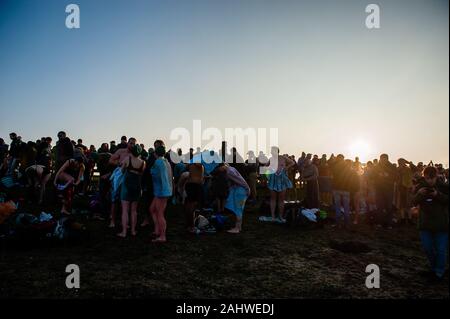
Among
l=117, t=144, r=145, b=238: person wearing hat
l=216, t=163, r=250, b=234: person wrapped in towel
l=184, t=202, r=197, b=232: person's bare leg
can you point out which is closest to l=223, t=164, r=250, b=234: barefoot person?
l=216, t=163, r=250, b=234: person wrapped in towel

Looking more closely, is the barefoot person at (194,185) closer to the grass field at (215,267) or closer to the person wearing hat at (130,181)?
the grass field at (215,267)

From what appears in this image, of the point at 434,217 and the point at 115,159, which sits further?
the point at 115,159

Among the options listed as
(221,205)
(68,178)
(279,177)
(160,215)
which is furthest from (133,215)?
(279,177)

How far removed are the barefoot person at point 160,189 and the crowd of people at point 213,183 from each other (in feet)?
0.07

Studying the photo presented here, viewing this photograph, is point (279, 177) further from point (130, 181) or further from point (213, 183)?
point (130, 181)

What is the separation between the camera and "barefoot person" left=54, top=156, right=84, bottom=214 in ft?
29.0

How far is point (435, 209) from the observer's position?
5484mm

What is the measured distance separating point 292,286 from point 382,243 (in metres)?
4.18


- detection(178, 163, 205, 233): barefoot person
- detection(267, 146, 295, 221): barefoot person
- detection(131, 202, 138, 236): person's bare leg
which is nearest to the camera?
detection(131, 202, 138, 236): person's bare leg

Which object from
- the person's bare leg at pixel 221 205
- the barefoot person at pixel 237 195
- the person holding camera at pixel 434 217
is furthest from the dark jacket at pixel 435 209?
the person's bare leg at pixel 221 205

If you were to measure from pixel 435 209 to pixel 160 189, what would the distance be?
5210mm

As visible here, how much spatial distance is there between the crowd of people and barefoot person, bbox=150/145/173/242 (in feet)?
0.07

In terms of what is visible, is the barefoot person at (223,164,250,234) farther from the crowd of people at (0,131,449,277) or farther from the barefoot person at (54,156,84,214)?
the barefoot person at (54,156,84,214)

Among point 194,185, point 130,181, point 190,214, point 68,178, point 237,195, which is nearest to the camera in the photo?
point 130,181
